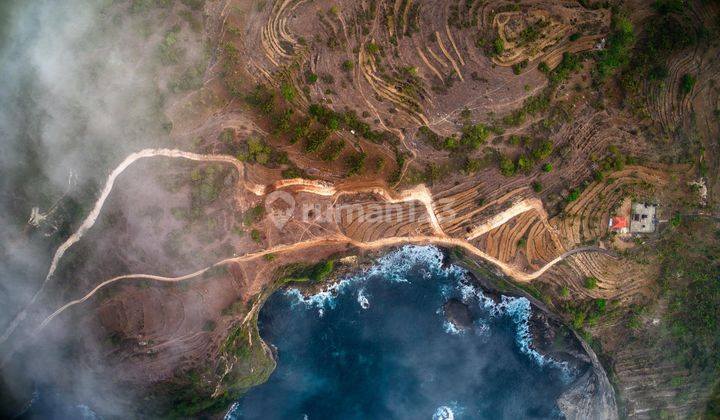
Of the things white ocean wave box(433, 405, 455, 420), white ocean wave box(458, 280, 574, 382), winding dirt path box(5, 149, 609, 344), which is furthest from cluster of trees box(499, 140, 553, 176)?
white ocean wave box(433, 405, 455, 420)

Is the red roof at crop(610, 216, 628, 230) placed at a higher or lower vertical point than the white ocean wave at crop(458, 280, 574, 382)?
higher

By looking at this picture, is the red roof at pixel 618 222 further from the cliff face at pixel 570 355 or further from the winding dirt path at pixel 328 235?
the cliff face at pixel 570 355

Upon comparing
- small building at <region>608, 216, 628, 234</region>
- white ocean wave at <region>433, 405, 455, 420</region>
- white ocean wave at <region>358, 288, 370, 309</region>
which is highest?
small building at <region>608, 216, 628, 234</region>

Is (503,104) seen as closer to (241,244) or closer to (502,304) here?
(502,304)

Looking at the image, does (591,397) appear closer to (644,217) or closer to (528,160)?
(644,217)

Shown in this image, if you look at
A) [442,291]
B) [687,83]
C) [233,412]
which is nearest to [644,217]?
[687,83]

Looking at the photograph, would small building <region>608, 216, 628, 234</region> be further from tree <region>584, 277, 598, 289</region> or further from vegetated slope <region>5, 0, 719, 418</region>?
tree <region>584, 277, 598, 289</region>

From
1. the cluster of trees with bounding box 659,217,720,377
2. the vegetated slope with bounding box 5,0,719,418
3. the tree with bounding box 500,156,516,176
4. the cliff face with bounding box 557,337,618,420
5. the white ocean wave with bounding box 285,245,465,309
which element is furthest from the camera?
the white ocean wave with bounding box 285,245,465,309
